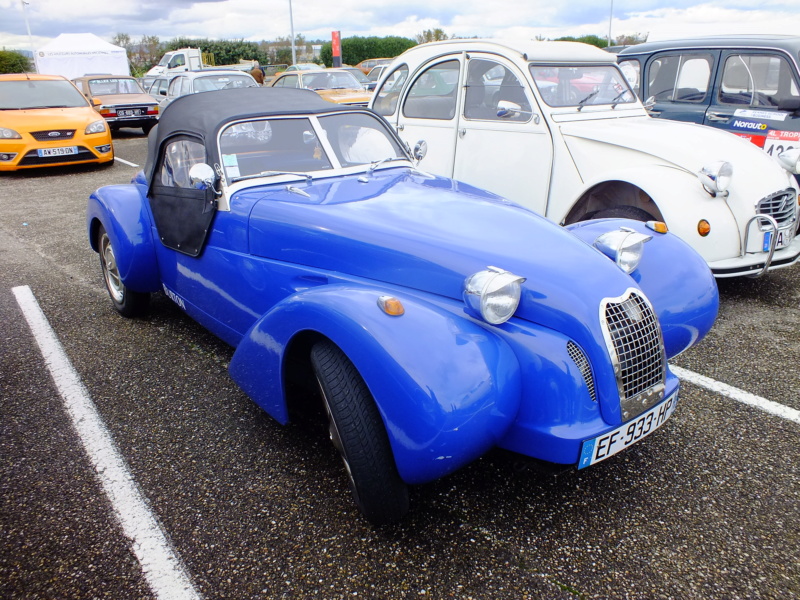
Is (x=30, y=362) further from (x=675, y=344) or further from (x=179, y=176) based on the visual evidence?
(x=675, y=344)

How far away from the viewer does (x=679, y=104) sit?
259 inches

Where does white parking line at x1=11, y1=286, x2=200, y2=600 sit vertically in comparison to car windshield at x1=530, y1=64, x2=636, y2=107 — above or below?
below

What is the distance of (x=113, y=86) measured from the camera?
14992mm

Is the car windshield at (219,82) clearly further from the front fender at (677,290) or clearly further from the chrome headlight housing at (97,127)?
the front fender at (677,290)

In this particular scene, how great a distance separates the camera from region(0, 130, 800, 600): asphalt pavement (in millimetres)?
2100

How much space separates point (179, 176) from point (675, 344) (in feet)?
9.49

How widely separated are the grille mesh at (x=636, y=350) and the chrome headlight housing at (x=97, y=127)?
10.5m

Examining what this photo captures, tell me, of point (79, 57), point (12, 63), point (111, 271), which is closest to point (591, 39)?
point (79, 57)

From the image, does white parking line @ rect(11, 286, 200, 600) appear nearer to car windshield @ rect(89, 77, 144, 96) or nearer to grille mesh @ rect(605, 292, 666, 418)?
grille mesh @ rect(605, 292, 666, 418)

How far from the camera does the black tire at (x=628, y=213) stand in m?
4.50

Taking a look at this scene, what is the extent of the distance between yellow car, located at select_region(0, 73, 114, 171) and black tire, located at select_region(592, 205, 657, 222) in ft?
29.9

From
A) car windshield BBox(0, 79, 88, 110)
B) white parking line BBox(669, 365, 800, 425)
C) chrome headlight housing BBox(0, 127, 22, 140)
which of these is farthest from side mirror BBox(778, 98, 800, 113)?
car windshield BBox(0, 79, 88, 110)

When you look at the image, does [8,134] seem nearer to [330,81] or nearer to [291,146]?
[330,81]

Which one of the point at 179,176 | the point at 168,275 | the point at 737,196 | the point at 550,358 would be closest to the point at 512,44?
the point at 737,196
